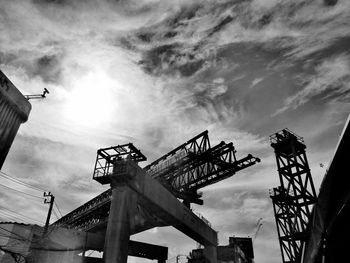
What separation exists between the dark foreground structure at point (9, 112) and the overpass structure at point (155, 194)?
352 inches

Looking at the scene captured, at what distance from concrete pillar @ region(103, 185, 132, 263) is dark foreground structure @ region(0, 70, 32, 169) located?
365 inches

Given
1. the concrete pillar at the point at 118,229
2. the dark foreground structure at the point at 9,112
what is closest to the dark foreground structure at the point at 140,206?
the concrete pillar at the point at 118,229

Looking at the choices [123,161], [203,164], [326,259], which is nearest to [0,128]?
[123,161]

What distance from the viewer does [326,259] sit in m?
8.98

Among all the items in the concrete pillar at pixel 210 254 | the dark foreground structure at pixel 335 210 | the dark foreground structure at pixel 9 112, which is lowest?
the dark foreground structure at pixel 335 210

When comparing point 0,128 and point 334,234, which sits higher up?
point 0,128

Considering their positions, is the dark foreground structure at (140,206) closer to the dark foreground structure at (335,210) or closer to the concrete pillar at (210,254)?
the concrete pillar at (210,254)

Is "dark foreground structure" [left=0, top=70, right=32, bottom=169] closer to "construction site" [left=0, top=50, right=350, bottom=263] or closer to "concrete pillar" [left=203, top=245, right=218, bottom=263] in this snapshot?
"construction site" [left=0, top=50, right=350, bottom=263]

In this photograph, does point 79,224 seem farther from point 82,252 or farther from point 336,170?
point 336,170

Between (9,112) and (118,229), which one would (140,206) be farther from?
(9,112)

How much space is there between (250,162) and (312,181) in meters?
9.01

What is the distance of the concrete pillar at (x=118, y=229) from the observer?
16172 millimetres

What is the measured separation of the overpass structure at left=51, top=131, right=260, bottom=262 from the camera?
17156 millimetres

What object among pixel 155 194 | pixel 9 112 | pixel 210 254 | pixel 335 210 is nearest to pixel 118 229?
pixel 155 194
